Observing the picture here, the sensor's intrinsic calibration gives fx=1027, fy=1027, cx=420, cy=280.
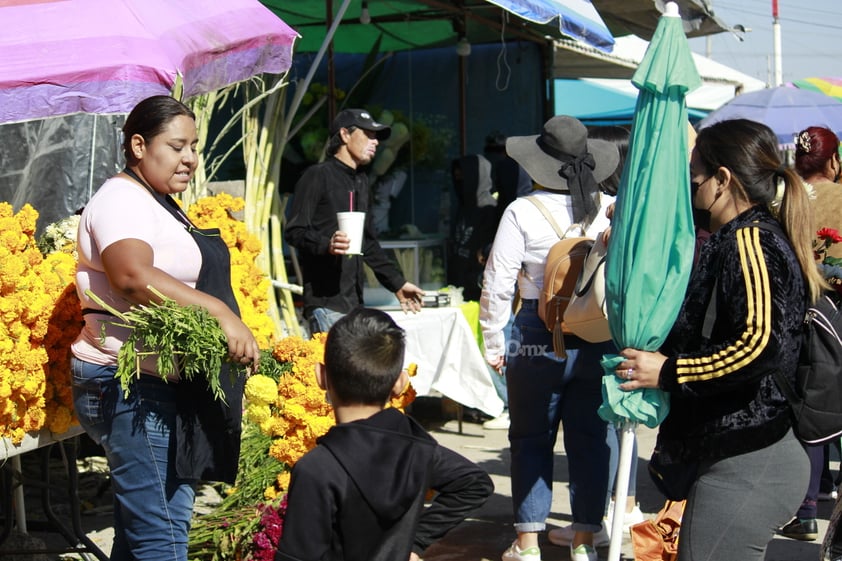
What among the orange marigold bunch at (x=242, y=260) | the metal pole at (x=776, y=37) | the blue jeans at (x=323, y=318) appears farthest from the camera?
the metal pole at (x=776, y=37)

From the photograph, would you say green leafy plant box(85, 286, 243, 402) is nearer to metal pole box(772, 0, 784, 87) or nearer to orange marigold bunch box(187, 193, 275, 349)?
orange marigold bunch box(187, 193, 275, 349)

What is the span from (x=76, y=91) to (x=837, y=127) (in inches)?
327

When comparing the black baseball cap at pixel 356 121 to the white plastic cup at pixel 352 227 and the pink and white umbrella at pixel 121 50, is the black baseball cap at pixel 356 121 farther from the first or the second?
the pink and white umbrella at pixel 121 50

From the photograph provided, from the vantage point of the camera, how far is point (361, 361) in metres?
2.36

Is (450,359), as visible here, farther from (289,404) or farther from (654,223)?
(654,223)

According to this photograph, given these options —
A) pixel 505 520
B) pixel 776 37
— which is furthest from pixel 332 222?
pixel 776 37

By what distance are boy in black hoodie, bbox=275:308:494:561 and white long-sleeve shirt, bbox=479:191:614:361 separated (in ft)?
6.45

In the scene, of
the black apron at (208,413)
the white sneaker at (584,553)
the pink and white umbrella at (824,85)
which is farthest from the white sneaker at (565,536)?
the pink and white umbrella at (824,85)

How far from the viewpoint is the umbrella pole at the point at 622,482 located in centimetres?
307

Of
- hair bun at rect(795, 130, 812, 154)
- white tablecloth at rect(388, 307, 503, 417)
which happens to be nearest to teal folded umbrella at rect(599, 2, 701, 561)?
hair bun at rect(795, 130, 812, 154)

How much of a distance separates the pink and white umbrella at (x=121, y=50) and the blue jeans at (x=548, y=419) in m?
1.61

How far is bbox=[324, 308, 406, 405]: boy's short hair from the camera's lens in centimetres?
236

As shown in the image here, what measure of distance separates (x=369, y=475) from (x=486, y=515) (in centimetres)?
328

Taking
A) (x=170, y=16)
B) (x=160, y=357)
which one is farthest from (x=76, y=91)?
(x=160, y=357)
